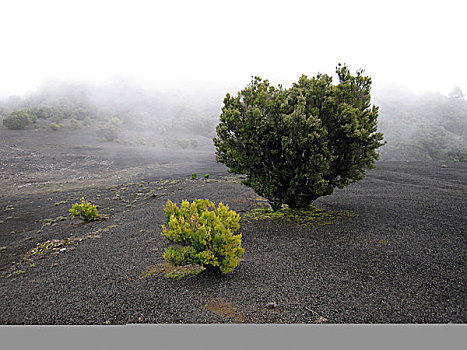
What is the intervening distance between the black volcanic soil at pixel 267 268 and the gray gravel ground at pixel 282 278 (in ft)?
0.06

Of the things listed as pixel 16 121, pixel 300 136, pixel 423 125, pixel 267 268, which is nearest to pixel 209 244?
pixel 267 268

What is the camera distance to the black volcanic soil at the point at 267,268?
9.63 ft

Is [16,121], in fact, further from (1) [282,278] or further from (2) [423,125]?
(2) [423,125]

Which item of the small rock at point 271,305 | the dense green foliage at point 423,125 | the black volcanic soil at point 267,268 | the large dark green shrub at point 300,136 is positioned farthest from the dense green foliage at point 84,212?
the dense green foliage at point 423,125

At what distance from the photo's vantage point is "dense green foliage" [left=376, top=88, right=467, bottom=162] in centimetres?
2464

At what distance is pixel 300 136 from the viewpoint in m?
5.98

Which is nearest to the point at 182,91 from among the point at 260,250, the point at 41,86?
the point at 41,86

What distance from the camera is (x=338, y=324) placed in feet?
8.57

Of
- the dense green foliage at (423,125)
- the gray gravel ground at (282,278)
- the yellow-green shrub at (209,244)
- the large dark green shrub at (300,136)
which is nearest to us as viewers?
the gray gravel ground at (282,278)

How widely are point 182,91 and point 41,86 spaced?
1453 inches

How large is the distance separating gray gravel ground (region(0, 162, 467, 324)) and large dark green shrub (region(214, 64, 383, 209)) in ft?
3.52

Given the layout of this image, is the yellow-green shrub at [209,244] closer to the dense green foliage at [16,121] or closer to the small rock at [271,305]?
the small rock at [271,305]

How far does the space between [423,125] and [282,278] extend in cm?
3460

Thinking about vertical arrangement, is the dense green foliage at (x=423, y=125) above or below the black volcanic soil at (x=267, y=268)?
above
